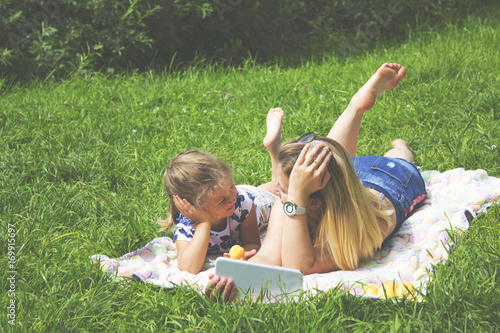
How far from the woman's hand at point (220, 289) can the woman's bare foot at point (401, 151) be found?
5.46 ft

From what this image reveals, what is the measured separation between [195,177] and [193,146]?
1313 mm

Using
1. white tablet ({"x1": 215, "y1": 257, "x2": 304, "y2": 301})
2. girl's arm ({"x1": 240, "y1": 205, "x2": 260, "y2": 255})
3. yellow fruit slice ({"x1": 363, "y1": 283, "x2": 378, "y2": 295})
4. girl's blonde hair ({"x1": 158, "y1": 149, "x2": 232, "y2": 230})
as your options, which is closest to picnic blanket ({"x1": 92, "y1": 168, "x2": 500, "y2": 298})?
yellow fruit slice ({"x1": 363, "y1": 283, "x2": 378, "y2": 295})

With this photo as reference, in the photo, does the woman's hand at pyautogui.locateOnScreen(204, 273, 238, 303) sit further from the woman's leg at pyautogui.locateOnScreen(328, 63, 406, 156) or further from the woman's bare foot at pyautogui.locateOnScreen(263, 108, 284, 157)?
the woman's leg at pyautogui.locateOnScreen(328, 63, 406, 156)

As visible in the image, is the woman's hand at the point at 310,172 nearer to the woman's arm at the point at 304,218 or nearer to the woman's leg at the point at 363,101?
the woman's arm at the point at 304,218

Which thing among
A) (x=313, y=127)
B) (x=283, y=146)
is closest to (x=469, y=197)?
(x=283, y=146)

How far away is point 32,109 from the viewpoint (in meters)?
4.53

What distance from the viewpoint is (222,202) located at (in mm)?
2729

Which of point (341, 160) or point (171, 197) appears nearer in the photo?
point (341, 160)

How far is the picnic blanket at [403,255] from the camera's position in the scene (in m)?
2.39

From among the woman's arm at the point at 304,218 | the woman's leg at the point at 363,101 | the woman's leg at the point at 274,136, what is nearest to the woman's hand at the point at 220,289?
the woman's arm at the point at 304,218

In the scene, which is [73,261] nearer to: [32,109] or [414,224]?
[414,224]

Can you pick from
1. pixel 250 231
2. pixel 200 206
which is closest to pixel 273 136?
pixel 250 231

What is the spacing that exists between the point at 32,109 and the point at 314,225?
9.80ft

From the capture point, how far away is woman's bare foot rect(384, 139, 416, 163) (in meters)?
3.54
